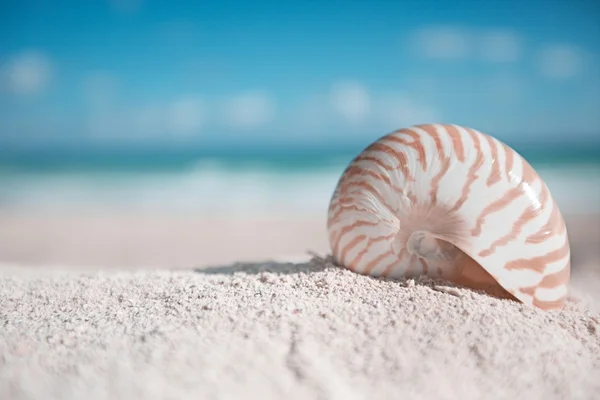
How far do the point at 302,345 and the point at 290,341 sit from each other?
7cm

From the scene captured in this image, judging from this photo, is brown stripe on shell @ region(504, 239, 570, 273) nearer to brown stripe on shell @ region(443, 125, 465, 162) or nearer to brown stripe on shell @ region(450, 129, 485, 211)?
brown stripe on shell @ region(450, 129, 485, 211)

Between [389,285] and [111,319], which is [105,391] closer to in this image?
[111,319]

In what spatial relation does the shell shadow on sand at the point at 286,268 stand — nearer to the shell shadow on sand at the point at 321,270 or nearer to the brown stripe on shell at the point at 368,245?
the shell shadow on sand at the point at 321,270

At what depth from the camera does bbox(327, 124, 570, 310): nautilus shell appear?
287 cm

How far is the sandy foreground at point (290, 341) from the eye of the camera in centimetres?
219

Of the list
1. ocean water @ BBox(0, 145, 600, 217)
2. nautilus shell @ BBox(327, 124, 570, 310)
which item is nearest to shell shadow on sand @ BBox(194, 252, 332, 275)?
nautilus shell @ BBox(327, 124, 570, 310)

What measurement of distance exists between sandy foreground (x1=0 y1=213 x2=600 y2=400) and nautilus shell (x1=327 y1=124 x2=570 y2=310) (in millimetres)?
149

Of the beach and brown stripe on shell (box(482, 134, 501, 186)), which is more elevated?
brown stripe on shell (box(482, 134, 501, 186))

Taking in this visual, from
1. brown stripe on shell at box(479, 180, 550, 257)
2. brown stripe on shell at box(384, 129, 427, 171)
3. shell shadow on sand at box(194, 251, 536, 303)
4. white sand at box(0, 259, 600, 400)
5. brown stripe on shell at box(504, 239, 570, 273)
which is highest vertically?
brown stripe on shell at box(384, 129, 427, 171)

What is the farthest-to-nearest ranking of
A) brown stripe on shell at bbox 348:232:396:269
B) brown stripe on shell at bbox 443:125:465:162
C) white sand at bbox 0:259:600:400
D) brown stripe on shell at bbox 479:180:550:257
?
1. brown stripe on shell at bbox 348:232:396:269
2. brown stripe on shell at bbox 443:125:465:162
3. brown stripe on shell at bbox 479:180:550:257
4. white sand at bbox 0:259:600:400

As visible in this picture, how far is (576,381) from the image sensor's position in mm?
2395

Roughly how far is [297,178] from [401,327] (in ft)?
54.4

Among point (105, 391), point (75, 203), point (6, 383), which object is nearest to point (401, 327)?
point (105, 391)

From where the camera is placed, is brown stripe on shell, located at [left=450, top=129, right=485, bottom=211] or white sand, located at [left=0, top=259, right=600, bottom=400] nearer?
white sand, located at [left=0, top=259, right=600, bottom=400]
